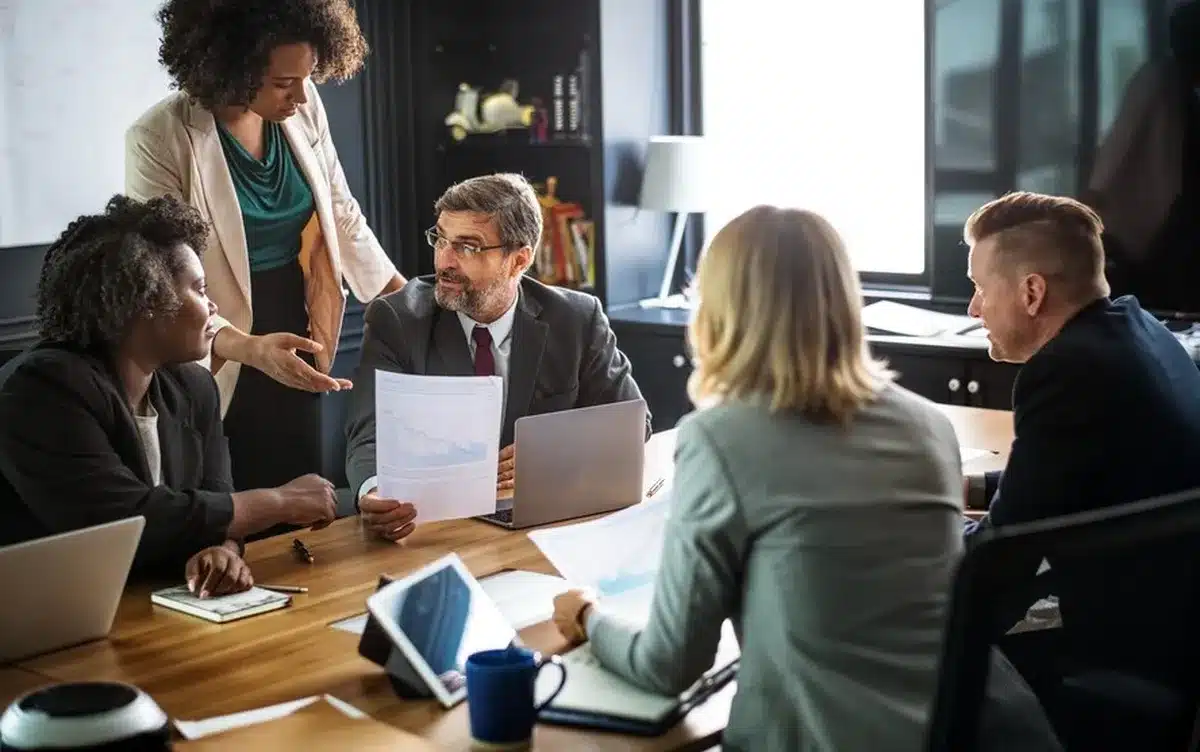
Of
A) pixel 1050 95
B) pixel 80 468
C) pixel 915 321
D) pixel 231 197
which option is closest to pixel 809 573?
pixel 80 468

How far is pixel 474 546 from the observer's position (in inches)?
96.1

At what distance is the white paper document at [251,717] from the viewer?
1.73m

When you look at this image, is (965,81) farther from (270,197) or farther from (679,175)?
(270,197)

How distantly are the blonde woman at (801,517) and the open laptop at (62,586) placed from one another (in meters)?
0.67

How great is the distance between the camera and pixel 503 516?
2.59m

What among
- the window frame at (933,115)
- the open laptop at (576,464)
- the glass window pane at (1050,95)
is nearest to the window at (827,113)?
the window frame at (933,115)

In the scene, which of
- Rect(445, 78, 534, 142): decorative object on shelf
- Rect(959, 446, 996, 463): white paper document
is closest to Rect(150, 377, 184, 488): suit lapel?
Rect(959, 446, 996, 463): white paper document

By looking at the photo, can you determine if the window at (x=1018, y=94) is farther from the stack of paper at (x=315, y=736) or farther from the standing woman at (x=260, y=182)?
the stack of paper at (x=315, y=736)

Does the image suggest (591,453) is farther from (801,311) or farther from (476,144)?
(476,144)

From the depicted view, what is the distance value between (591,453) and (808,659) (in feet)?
3.16

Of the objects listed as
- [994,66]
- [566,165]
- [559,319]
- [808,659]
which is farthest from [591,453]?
[566,165]

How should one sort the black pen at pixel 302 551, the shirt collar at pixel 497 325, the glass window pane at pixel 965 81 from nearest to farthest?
the black pen at pixel 302 551 < the shirt collar at pixel 497 325 < the glass window pane at pixel 965 81

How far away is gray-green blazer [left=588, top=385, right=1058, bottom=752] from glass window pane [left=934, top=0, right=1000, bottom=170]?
2768mm

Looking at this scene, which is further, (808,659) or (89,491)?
(89,491)
